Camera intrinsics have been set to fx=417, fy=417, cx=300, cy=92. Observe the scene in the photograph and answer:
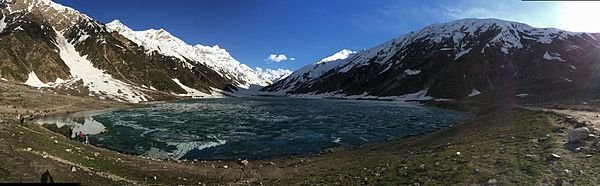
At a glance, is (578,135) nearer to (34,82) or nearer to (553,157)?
(553,157)

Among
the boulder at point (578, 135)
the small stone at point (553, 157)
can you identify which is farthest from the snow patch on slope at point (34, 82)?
the small stone at point (553, 157)

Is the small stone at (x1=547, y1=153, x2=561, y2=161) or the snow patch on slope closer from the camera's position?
the small stone at (x1=547, y1=153, x2=561, y2=161)

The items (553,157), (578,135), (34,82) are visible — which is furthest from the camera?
(34,82)

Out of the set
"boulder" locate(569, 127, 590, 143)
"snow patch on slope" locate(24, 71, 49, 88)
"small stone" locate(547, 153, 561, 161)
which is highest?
"snow patch on slope" locate(24, 71, 49, 88)

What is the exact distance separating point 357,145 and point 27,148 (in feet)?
119

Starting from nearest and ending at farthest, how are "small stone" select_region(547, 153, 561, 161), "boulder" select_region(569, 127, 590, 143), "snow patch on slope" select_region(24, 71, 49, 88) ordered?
"small stone" select_region(547, 153, 561, 161), "boulder" select_region(569, 127, 590, 143), "snow patch on slope" select_region(24, 71, 49, 88)

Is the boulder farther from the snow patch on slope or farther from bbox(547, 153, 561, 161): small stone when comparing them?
the snow patch on slope

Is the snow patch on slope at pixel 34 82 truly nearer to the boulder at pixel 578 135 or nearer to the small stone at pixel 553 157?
the boulder at pixel 578 135

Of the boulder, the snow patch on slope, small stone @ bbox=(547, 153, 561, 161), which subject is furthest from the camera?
the snow patch on slope

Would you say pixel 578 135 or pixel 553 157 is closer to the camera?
pixel 553 157

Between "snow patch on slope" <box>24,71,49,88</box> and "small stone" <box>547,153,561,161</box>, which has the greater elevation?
"snow patch on slope" <box>24,71,49,88</box>

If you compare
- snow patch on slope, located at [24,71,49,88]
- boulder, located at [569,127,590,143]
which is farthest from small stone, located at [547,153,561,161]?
snow patch on slope, located at [24,71,49,88]

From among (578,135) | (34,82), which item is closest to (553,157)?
(578,135)

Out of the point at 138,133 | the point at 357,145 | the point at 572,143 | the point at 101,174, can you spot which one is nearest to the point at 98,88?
the point at 138,133
